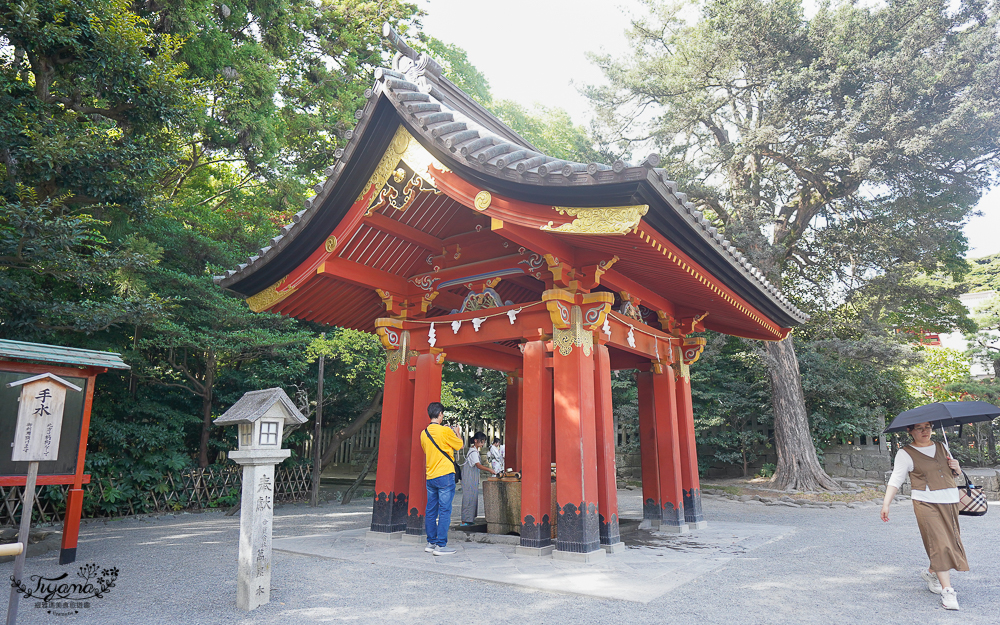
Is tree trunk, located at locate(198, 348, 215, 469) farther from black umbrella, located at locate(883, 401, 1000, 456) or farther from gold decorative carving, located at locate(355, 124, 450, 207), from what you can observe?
black umbrella, located at locate(883, 401, 1000, 456)

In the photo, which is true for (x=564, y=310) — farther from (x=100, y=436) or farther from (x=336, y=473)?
(x=336, y=473)

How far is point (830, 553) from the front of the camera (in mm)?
6086

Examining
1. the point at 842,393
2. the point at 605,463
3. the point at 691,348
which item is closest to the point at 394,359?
the point at 605,463

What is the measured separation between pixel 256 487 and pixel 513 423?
637cm

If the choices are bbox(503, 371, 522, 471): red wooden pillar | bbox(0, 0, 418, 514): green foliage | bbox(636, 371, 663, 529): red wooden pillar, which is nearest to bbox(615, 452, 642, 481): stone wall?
bbox(503, 371, 522, 471): red wooden pillar

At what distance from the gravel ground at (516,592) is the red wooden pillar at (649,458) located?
5.18 ft

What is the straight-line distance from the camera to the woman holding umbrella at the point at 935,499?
400cm

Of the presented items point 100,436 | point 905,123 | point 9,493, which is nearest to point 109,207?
point 100,436

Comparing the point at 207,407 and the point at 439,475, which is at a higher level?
the point at 207,407

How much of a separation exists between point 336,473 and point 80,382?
421 inches

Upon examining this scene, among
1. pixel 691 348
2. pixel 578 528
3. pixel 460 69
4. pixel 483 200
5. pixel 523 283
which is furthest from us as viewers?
pixel 460 69

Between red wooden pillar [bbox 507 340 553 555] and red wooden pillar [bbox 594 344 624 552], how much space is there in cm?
52

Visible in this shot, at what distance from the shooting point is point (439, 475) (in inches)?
216

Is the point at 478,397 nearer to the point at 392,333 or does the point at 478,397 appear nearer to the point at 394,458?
the point at 392,333
